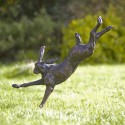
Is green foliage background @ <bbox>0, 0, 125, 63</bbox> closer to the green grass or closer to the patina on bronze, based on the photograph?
the green grass

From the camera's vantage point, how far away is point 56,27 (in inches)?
865

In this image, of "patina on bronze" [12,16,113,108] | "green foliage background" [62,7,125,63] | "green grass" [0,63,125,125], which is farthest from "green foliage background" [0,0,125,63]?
"patina on bronze" [12,16,113,108]

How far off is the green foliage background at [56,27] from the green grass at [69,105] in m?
8.89

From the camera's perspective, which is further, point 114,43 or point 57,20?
point 57,20

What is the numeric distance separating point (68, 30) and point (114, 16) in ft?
7.84

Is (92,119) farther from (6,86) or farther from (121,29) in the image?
(121,29)

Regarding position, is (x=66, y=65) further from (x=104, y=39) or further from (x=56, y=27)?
(x=56, y=27)

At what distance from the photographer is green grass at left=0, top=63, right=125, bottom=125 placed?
565 centimetres

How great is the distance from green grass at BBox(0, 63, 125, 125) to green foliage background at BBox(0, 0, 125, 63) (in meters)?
8.89

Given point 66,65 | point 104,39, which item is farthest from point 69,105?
point 104,39

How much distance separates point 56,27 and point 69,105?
48.8 ft

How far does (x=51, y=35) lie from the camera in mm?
22250

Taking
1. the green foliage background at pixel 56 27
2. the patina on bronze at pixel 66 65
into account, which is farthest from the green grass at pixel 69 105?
the green foliage background at pixel 56 27

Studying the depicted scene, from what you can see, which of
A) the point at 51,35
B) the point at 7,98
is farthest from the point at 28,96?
the point at 51,35
